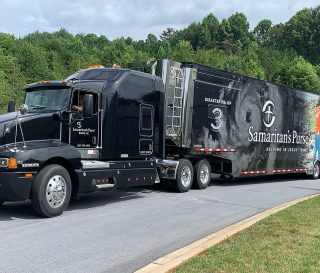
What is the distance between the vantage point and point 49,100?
1001 cm

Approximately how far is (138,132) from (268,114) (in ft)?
24.7

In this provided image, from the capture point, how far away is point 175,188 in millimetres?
13414

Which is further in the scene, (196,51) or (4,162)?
(196,51)

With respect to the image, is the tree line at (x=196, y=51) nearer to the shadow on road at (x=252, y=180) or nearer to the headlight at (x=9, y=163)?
the shadow on road at (x=252, y=180)

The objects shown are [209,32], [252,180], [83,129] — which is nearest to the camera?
[83,129]

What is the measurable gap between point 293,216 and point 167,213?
2.57 m

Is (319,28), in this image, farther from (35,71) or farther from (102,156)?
(102,156)

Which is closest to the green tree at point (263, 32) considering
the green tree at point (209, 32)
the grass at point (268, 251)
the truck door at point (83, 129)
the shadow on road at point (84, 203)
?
the green tree at point (209, 32)

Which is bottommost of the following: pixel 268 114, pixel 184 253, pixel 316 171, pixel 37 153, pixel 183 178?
pixel 184 253

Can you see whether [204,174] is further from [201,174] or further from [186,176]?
[186,176]

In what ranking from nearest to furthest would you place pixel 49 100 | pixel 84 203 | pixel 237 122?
pixel 49 100 < pixel 84 203 < pixel 237 122

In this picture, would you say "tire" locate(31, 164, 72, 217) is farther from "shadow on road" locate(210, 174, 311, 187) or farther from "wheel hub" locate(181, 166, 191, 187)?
"shadow on road" locate(210, 174, 311, 187)

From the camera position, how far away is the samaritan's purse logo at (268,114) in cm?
1738

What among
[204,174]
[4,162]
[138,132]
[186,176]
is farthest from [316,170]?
[4,162]
